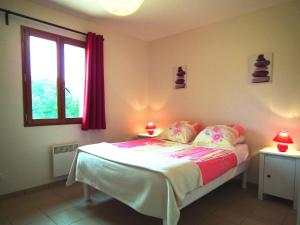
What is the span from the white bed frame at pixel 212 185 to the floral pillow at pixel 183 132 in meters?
0.82

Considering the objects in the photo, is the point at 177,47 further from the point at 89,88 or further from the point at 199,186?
the point at 199,186

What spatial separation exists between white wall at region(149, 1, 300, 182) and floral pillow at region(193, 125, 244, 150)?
1.24 feet

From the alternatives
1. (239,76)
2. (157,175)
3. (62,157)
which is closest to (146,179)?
(157,175)

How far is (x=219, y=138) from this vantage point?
2.75 m

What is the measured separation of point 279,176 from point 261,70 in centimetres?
144

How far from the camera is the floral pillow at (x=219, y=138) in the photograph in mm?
2664

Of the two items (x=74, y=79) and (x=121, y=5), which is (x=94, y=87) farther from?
(x=121, y=5)

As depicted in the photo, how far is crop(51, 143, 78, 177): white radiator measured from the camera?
2.84m

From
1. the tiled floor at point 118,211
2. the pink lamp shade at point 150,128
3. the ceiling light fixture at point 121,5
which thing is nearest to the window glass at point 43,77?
the tiled floor at point 118,211

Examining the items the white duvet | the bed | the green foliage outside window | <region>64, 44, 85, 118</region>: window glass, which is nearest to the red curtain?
<region>64, 44, 85, 118</region>: window glass

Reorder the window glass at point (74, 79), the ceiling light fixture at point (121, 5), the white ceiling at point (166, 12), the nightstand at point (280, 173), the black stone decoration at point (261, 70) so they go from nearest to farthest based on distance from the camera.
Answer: the ceiling light fixture at point (121, 5) → the nightstand at point (280, 173) → the white ceiling at point (166, 12) → the black stone decoration at point (261, 70) → the window glass at point (74, 79)

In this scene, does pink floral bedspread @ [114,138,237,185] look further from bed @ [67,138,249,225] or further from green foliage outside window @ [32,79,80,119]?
green foliage outside window @ [32,79,80,119]

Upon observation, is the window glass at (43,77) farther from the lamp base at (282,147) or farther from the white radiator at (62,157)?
the lamp base at (282,147)

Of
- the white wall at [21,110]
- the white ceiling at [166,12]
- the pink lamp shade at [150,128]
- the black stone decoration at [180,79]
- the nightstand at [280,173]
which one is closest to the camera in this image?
the nightstand at [280,173]
